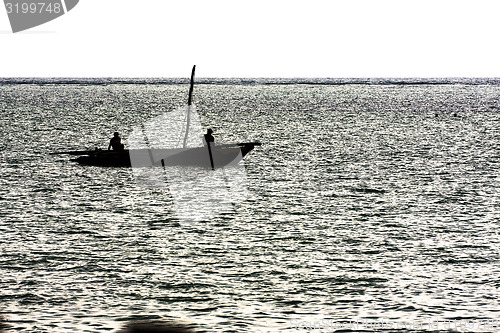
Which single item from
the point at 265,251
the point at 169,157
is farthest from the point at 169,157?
the point at 265,251

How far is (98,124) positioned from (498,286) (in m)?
85.3

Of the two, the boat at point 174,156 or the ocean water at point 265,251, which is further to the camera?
the boat at point 174,156

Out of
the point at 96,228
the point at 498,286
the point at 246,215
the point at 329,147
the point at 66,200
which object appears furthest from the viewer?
the point at 329,147

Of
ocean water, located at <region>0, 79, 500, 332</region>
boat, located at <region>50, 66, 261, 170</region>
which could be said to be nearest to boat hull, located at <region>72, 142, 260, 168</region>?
boat, located at <region>50, 66, 261, 170</region>

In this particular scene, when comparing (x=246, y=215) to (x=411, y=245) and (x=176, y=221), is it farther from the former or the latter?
(x=411, y=245)

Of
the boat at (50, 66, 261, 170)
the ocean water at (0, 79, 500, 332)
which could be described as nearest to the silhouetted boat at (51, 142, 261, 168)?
the boat at (50, 66, 261, 170)

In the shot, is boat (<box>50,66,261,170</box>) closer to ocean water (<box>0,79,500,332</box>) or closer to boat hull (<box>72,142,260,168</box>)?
boat hull (<box>72,142,260,168</box>)

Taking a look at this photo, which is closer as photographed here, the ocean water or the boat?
the ocean water

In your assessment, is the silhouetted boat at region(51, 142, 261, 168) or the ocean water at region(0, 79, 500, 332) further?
the silhouetted boat at region(51, 142, 261, 168)

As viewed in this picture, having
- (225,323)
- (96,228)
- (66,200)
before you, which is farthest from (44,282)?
(66,200)

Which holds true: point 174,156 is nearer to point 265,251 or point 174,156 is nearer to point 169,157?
point 169,157

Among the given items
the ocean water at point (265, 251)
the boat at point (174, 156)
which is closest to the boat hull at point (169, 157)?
the boat at point (174, 156)

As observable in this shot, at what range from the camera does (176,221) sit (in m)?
32.9

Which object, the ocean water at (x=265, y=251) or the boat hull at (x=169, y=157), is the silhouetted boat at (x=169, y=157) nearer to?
the boat hull at (x=169, y=157)
